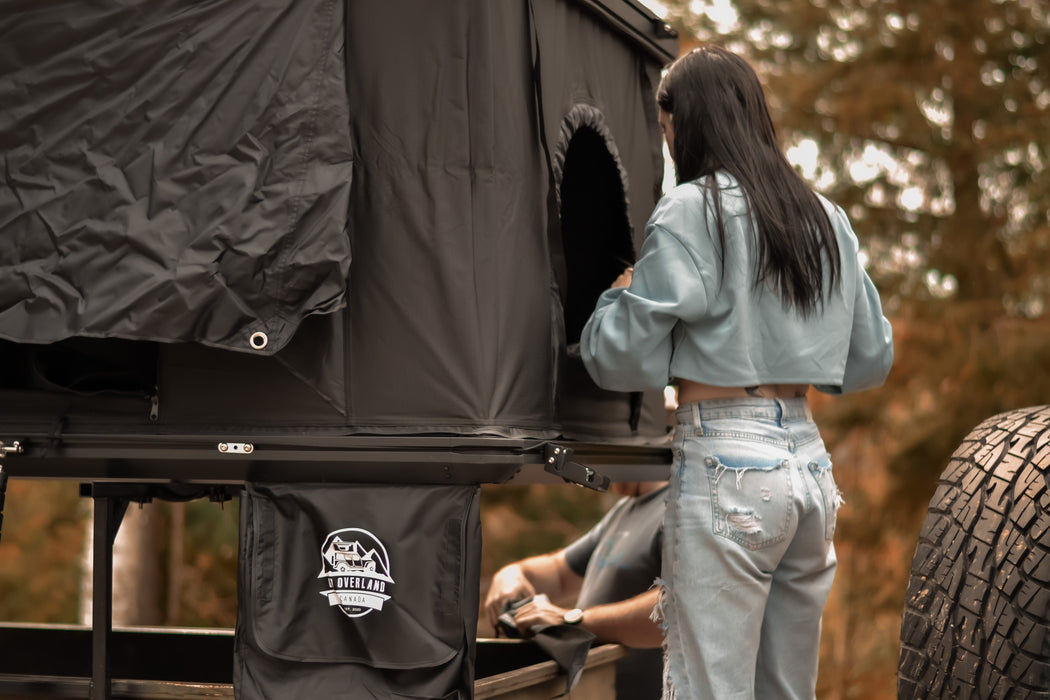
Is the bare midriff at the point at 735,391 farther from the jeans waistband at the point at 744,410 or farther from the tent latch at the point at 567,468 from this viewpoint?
the tent latch at the point at 567,468

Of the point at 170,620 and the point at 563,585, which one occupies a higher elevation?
the point at 563,585

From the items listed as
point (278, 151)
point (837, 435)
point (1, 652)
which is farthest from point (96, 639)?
point (837, 435)

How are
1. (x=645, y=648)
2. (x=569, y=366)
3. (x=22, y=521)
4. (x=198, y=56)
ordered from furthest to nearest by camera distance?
(x=22, y=521) < (x=645, y=648) < (x=569, y=366) < (x=198, y=56)

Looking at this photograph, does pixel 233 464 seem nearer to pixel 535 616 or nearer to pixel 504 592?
pixel 535 616

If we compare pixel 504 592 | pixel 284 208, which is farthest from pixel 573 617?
pixel 284 208

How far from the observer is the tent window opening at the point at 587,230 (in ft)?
13.3

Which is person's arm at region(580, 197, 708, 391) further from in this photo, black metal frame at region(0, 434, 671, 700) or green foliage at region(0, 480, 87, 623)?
green foliage at region(0, 480, 87, 623)

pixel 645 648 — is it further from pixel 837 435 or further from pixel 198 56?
pixel 837 435

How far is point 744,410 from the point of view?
272 centimetres

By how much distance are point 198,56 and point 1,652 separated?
9.53 ft

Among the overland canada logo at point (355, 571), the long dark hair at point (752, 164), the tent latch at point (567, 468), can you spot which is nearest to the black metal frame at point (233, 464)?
the tent latch at point (567, 468)

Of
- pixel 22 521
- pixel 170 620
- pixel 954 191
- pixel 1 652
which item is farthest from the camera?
pixel 22 521

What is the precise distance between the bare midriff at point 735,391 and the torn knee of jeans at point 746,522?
0.28 metres

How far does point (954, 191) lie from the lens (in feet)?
27.0
